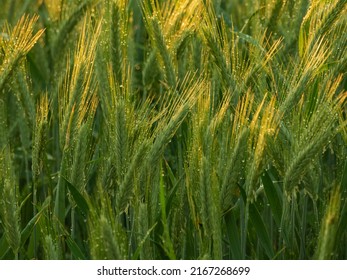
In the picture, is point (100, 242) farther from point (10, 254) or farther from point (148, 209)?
point (10, 254)

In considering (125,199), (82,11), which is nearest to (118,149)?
(125,199)

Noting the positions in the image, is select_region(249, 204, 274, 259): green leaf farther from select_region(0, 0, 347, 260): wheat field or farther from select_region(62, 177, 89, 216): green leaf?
select_region(62, 177, 89, 216): green leaf

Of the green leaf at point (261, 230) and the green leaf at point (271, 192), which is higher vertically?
the green leaf at point (271, 192)

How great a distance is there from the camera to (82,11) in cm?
222

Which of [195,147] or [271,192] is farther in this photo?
[271,192]

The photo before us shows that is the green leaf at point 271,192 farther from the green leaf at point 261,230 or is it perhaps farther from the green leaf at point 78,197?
the green leaf at point 78,197

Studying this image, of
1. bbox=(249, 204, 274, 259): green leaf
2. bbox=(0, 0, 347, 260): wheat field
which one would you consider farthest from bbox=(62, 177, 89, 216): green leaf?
bbox=(249, 204, 274, 259): green leaf

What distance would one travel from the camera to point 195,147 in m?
1.60

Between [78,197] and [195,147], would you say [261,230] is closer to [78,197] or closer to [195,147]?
[195,147]

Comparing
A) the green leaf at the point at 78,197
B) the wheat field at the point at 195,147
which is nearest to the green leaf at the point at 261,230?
the wheat field at the point at 195,147

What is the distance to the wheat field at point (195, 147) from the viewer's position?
1581 mm

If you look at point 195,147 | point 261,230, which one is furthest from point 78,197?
point 261,230

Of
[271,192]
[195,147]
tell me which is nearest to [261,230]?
[271,192]

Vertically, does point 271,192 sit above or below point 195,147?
below
